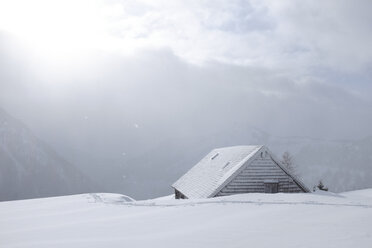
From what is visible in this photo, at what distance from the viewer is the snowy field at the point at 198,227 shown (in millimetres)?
6449

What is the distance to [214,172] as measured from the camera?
21203 mm

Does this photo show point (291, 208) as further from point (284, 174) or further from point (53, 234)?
point (284, 174)

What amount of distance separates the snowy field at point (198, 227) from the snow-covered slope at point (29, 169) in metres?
162

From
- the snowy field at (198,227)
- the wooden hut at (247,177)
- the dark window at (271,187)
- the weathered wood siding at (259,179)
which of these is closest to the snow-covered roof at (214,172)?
the wooden hut at (247,177)

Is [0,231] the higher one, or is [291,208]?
[291,208]

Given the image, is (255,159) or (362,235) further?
(255,159)

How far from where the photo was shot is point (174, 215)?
9406 mm

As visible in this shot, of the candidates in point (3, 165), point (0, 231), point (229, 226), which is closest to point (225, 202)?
point (229, 226)

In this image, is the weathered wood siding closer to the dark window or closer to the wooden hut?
the wooden hut

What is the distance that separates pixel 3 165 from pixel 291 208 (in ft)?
590

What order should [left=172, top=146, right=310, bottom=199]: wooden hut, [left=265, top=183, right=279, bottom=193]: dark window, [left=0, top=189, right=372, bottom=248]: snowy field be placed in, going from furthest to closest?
[left=265, top=183, right=279, bottom=193]: dark window, [left=172, top=146, right=310, bottom=199]: wooden hut, [left=0, top=189, right=372, bottom=248]: snowy field

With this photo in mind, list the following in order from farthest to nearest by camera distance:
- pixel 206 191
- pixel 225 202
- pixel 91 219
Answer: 1. pixel 206 191
2. pixel 225 202
3. pixel 91 219

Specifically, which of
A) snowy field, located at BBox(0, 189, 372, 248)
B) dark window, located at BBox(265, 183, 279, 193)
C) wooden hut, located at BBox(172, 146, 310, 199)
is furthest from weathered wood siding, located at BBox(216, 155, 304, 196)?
snowy field, located at BBox(0, 189, 372, 248)

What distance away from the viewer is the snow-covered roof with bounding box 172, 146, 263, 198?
19.1 m
